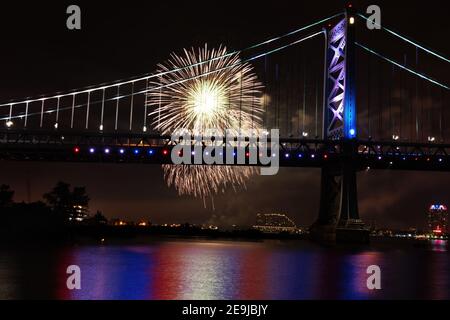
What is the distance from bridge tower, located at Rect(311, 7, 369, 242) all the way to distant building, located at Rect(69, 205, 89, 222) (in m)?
72.8

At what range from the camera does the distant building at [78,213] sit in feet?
465

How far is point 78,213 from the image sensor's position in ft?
504

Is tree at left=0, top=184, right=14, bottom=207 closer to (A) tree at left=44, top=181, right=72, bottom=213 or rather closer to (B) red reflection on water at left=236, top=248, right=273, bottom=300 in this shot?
(A) tree at left=44, top=181, right=72, bottom=213

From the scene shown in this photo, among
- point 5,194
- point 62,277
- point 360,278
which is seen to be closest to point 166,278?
point 62,277

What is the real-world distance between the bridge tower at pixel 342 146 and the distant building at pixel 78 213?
72.8m

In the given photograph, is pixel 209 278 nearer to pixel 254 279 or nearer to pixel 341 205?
pixel 254 279

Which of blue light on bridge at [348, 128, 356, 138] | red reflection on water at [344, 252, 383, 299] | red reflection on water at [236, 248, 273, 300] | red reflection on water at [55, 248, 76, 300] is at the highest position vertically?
blue light on bridge at [348, 128, 356, 138]

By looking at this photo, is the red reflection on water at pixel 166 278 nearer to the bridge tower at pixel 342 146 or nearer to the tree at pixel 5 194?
the bridge tower at pixel 342 146

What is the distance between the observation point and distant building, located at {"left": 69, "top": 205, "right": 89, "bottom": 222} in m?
142

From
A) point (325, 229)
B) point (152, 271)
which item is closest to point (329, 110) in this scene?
point (325, 229)

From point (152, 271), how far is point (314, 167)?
48549 mm

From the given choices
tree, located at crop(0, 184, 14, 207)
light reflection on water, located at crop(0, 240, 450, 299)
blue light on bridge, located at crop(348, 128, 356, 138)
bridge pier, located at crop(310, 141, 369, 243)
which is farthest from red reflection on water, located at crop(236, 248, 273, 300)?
tree, located at crop(0, 184, 14, 207)

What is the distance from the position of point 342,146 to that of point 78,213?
93.6 meters
